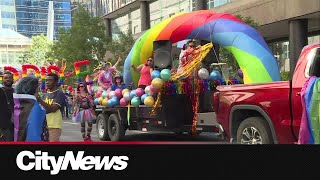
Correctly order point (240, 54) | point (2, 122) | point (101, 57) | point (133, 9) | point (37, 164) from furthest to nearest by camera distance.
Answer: point (133, 9)
point (101, 57)
point (240, 54)
point (2, 122)
point (37, 164)

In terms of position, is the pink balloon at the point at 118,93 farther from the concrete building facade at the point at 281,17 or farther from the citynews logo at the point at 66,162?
the concrete building facade at the point at 281,17

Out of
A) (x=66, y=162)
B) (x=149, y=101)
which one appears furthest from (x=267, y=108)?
(x=149, y=101)

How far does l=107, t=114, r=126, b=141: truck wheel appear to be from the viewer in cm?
1145

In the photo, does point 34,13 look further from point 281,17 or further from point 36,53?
point 36,53

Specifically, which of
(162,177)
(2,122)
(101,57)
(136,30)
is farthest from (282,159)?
(136,30)

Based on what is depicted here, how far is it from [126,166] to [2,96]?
7.29 feet

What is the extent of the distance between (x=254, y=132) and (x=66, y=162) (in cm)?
394

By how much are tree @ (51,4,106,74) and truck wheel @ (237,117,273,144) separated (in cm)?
2720

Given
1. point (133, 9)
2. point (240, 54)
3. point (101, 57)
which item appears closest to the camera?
point (240, 54)

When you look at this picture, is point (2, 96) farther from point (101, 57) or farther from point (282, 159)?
point (101, 57)

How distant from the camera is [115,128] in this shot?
38.7 feet

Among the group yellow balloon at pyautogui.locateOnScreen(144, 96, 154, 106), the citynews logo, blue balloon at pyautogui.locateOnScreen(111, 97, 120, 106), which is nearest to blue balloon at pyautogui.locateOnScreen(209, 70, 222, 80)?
yellow balloon at pyautogui.locateOnScreen(144, 96, 154, 106)

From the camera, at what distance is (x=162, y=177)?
3.46 m

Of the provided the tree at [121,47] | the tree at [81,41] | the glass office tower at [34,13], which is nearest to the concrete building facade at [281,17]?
the tree at [121,47]
